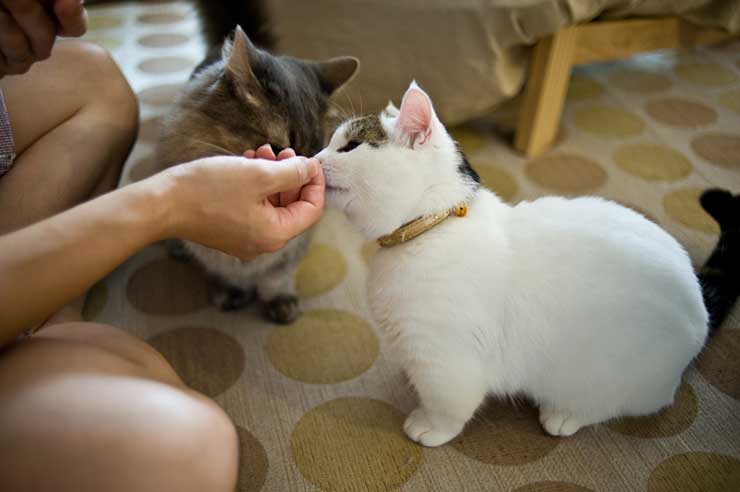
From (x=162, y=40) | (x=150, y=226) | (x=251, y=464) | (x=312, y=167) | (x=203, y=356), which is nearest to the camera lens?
(x=150, y=226)

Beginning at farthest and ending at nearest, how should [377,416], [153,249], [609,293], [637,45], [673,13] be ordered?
[637,45], [673,13], [153,249], [377,416], [609,293]

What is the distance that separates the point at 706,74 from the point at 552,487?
1.92 metres

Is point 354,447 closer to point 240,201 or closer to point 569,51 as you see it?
point 240,201

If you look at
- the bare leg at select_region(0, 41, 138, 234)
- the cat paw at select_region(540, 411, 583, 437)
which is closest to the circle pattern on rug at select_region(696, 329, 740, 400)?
the cat paw at select_region(540, 411, 583, 437)

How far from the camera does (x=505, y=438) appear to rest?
1035mm

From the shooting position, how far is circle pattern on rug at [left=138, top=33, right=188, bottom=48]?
234 centimetres

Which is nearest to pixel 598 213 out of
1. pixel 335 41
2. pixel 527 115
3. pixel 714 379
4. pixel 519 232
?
pixel 519 232

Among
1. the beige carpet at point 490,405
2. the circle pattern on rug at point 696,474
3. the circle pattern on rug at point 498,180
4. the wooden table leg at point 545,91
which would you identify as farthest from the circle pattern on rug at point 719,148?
the circle pattern on rug at point 696,474

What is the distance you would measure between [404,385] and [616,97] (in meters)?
1.53

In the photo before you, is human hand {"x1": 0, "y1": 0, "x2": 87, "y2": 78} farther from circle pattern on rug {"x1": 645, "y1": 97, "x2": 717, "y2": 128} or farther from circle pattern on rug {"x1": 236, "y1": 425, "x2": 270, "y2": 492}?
circle pattern on rug {"x1": 645, "y1": 97, "x2": 717, "y2": 128}

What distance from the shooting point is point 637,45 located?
1758 mm

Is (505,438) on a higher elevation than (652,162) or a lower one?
lower

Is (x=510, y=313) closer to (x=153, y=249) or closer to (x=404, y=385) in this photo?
(x=404, y=385)

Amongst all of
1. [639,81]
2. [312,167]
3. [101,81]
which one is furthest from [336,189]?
[639,81]
